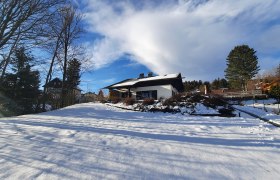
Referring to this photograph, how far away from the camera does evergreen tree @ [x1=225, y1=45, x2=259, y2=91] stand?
1884 inches

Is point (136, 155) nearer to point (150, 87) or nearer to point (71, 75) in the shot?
point (71, 75)

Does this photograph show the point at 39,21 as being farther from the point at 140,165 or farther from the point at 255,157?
the point at 255,157

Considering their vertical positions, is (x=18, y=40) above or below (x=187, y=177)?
above

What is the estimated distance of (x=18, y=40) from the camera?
1077 centimetres

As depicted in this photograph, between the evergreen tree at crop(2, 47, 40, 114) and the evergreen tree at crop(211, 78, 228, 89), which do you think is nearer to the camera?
the evergreen tree at crop(2, 47, 40, 114)

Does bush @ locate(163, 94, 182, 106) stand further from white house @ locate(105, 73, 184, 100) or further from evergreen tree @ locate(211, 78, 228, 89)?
evergreen tree @ locate(211, 78, 228, 89)

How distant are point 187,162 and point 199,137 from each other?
2.50m

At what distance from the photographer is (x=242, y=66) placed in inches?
1906

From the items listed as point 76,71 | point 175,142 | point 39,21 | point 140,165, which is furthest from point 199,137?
point 76,71

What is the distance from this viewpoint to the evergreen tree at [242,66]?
157 feet

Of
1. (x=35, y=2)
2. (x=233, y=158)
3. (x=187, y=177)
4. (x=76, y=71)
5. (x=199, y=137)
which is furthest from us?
(x=76, y=71)

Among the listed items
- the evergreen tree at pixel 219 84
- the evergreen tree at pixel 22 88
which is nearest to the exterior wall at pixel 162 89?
the evergreen tree at pixel 22 88

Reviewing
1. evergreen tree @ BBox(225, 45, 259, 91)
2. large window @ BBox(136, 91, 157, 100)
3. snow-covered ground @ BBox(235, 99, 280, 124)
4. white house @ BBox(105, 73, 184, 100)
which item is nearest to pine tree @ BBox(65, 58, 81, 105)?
white house @ BBox(105, 73, 184, 100)

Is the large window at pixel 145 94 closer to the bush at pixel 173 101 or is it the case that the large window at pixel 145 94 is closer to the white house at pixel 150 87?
the white house at pixel 150 87
